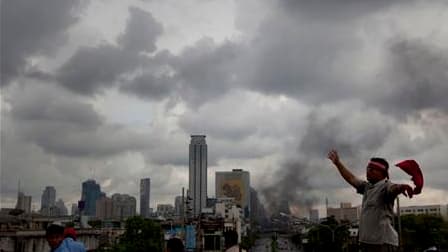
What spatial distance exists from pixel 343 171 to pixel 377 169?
561 mm

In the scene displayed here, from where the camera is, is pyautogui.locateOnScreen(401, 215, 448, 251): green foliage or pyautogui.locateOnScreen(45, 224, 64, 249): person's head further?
pyautogui.locateOnScreen(401, 215, 448, 251): green foliage

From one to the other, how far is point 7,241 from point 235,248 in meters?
48.1

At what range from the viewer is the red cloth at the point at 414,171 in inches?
182

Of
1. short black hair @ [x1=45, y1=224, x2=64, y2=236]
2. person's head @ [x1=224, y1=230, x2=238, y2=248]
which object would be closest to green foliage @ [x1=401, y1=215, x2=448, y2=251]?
person's head @ [x1=224, y1=230, x2=238, y2=248]

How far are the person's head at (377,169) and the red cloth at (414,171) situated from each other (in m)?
0.39

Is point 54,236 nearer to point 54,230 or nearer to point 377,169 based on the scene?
point 54,230

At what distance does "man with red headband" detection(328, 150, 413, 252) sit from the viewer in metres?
4.82

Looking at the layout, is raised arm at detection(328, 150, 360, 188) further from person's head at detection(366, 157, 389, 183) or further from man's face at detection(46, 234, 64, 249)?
man's face at detection(46, 234, 64, 249)

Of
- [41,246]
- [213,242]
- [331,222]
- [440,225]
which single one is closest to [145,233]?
[41,246]

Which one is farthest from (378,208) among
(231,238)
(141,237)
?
(141,237)

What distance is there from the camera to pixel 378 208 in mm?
4941

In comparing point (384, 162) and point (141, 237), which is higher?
point (384, 162)

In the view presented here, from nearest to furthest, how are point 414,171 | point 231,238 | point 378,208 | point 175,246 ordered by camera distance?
1. point 414,171
2. point 378,208
3. point 175,246
4. point 231,238

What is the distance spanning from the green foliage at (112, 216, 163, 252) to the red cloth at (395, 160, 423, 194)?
62.0m
